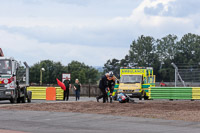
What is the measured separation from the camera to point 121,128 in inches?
503

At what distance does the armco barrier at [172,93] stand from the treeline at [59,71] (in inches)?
4177

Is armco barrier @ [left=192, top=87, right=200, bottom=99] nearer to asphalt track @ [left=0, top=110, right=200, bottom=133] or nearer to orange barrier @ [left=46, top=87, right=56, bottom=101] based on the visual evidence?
orange barrier @ [left=46, top=87, right=56, bottom=101]

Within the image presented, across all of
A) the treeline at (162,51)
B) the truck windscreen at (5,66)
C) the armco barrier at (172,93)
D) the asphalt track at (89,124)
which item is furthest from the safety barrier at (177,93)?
the treeline at (162,51)

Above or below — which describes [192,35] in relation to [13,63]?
above

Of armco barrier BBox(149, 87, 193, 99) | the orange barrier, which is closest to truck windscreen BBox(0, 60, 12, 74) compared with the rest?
the orange barrier

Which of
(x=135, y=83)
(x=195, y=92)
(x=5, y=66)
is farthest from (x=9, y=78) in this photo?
(x=195, y=92)

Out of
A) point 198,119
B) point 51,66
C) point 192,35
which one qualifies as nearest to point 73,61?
point 51,66

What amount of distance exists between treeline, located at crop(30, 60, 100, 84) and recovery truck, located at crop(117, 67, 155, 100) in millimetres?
103849

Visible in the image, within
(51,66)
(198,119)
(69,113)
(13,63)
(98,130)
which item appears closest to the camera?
(98,130)

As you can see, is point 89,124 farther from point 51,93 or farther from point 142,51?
point 142,51

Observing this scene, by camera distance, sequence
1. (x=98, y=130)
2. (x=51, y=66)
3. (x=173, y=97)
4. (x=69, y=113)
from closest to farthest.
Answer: (x=98, y=130) → (x=69, y=113) → (x=173, y=97) → (x=51, y=66)

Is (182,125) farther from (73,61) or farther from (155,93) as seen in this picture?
(73,61)

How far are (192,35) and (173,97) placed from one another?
111076 millimetres

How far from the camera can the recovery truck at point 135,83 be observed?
118 feet
